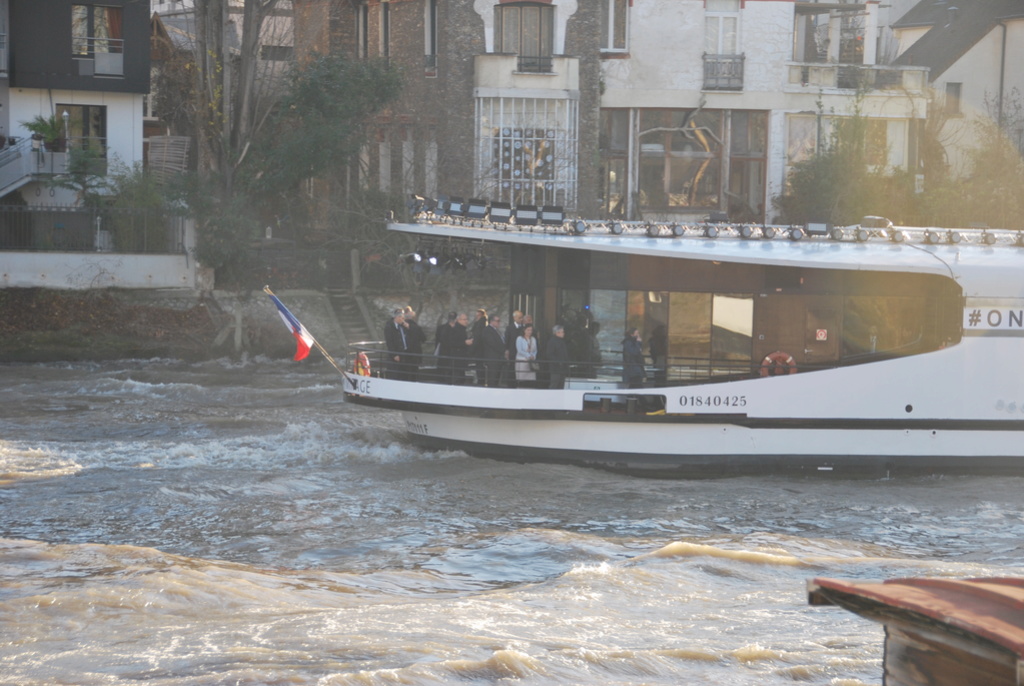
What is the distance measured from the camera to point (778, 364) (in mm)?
18719

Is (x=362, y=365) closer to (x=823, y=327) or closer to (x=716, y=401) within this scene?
(x=716, y=401)

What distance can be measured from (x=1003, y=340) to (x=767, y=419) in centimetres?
388

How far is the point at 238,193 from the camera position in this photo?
33781 mm

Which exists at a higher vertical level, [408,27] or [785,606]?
[408,27]

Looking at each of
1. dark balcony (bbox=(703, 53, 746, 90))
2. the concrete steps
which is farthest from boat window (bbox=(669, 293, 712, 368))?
dark balcony (bbox=(703, 53, 746, 90))

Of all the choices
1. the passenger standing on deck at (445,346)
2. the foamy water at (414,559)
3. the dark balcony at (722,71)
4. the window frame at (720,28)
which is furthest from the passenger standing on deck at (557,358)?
the window frame at (720,28)

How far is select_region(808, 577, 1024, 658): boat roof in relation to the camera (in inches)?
201

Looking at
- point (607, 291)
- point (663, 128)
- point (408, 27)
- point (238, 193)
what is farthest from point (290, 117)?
point (607, 291)

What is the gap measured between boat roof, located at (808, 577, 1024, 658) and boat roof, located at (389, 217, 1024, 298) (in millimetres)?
13153

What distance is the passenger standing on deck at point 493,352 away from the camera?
62.3 feet

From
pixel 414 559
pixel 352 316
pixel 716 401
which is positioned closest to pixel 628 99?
pixel 352 316

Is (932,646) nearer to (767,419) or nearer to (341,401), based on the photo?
(767,419)

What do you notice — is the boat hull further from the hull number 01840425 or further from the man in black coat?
the man in black coat

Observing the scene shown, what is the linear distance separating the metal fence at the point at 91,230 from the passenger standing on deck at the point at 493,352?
17.3 meters
